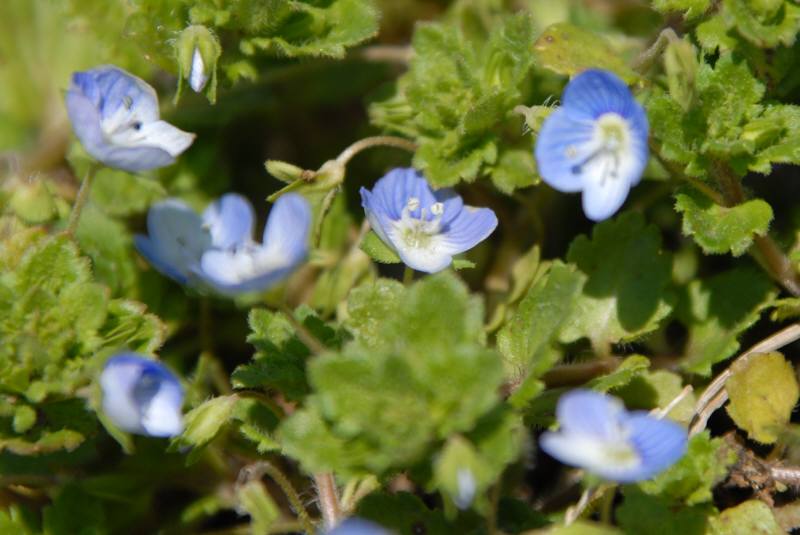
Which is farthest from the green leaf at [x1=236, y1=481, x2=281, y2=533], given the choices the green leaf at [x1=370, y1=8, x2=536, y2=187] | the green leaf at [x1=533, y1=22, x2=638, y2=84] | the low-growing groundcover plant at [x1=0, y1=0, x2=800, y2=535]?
the green leaf at [x1=533, y1=22, x2=638, y2=84]

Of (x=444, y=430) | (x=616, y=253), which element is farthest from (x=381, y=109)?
(x=444, y=430)

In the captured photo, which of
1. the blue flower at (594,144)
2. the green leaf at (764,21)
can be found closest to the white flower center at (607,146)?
the blue flower at (594,144)

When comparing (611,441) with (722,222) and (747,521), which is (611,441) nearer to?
(747,521)

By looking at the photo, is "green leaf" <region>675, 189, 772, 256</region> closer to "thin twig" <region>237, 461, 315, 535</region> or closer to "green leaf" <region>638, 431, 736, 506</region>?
"green leaf" <region>638, 431, 736, 506</region>

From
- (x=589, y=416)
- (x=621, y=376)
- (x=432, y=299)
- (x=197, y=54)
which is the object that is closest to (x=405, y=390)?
(x=432, y=299)

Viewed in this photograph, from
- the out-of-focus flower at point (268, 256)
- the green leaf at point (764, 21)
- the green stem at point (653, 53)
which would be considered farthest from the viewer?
the green stem at point (653, 53)

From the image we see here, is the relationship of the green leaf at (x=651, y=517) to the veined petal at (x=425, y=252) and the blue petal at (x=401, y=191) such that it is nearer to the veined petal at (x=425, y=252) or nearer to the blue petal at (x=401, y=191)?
the veined petal at (x=425, y=252)
